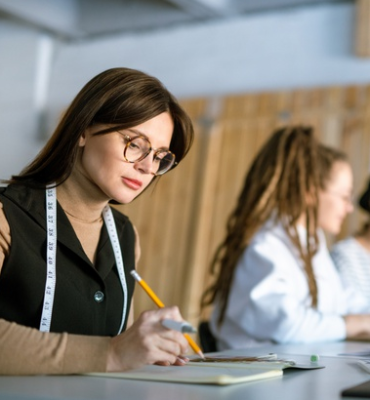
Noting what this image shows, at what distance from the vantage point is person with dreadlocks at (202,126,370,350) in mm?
2955

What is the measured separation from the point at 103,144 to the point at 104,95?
0.13 meters

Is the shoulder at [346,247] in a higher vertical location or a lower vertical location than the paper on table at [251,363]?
higher

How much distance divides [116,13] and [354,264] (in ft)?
12.8

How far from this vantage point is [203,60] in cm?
661

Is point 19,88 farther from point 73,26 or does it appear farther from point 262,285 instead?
point 262,285

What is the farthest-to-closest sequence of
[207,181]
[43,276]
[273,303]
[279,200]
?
[207,181] → [279,200] → [273,303] → [43,276]

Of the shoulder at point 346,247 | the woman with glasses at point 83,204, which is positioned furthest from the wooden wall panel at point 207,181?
the woman with glasses at point 83,204

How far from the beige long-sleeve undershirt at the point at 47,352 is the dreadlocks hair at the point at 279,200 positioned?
1608 millimetres

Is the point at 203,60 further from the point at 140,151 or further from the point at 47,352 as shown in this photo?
the point at 47,352

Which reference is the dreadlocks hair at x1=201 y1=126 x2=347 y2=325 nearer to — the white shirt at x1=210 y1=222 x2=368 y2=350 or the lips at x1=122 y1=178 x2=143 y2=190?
the white shirt at x1=210 y1=222 x2=368 y2=350

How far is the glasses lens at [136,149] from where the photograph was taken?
6.38 ft

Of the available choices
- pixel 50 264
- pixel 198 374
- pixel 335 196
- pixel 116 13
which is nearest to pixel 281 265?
pixel 335 196

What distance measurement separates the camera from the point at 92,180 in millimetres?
2059

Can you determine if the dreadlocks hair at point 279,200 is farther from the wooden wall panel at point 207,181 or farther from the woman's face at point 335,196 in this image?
the wooden wall panel at point 207,181
